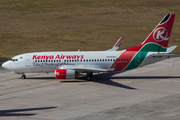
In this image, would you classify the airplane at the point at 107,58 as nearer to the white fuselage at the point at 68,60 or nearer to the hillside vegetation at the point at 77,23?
the white fuselage at the point at 68,60

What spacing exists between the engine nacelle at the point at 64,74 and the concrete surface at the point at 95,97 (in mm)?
1002

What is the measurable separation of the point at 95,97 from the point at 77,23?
59.7 m

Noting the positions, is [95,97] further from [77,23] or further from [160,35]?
[77,23]

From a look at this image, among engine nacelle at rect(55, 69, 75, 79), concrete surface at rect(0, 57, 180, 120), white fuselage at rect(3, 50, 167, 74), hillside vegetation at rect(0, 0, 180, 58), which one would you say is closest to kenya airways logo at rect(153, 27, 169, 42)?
white fuselage at rect(3, 50, 167, 74)

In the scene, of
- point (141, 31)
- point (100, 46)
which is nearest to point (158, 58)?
point (100, 46)

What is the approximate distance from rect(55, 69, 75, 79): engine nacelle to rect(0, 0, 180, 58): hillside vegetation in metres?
26.2

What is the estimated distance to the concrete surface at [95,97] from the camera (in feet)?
92.5

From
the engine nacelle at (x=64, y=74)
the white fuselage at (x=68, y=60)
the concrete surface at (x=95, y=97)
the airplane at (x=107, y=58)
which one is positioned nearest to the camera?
the concrete surface at (x=95, y=97)

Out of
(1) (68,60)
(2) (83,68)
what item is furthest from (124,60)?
(1) (68,60)

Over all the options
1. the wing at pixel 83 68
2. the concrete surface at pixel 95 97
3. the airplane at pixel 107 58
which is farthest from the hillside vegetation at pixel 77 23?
the wing at pixel 83 68

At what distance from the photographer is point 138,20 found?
95938 millimetres

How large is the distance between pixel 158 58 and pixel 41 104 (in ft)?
59.6

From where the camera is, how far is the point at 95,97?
34.2m

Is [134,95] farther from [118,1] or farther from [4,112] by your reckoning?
[118,1]
